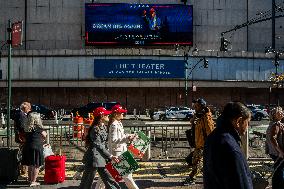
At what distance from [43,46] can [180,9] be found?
1754 cm

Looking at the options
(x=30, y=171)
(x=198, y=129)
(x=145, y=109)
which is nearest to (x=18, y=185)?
(x=30, y=171)

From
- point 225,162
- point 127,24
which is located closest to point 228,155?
point 225,162

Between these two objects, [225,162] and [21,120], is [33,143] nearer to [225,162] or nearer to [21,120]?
[21,120]

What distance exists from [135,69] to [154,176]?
143ft

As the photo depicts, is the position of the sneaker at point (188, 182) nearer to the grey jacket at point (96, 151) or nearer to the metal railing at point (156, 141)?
the grey jacket at point (96, 151)

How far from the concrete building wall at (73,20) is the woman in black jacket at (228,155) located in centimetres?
5471


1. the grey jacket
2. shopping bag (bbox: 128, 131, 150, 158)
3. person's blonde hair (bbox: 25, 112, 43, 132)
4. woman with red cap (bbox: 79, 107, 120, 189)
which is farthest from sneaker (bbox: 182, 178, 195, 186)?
person's blonde hair (bbox: 25, 112, 43, 132)

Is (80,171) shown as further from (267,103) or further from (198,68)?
(267,103)

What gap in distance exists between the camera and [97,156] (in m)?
8.56

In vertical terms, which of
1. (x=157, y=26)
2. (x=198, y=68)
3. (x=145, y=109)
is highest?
(x=157, y=26)

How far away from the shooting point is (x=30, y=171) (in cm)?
1057

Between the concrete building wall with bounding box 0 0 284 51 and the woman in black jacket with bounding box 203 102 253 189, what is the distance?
5471 centimetres

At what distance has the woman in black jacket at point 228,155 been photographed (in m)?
4.07

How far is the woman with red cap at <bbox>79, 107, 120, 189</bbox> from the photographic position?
8.55 m
